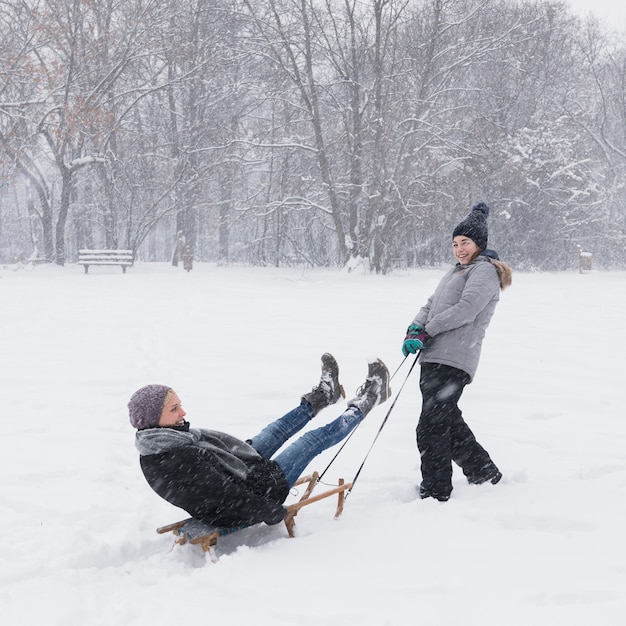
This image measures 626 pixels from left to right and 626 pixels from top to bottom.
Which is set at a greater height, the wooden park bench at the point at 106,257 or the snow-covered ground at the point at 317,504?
the wooden park bench at the point at 106,257

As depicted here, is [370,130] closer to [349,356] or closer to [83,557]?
[349,356]

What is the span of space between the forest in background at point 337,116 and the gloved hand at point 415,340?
46.7 feet

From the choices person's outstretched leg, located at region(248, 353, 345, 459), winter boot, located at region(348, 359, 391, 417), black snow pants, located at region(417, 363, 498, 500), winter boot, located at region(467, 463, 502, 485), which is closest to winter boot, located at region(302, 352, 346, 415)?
person's outstretched leg, located at region(248, 353, 345, 459)

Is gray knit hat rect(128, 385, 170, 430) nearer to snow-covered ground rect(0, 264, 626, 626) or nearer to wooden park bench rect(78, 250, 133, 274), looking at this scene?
snow-covered ground rect(0, 264, 626, 626)

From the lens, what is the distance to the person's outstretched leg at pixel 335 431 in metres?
3.58

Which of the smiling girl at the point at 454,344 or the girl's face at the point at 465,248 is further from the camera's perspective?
the girl's face at the point at 465,248

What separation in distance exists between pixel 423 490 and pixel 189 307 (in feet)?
28.2

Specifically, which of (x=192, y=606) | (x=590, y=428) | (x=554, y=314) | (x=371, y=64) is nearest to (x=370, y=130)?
(x=371, y=64)

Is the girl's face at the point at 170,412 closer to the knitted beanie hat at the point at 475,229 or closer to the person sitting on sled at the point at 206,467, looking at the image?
the person sitting on sled at the point at 206,467

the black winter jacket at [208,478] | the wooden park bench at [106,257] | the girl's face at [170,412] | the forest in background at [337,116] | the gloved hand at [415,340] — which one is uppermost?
the forest in background at [337,116]

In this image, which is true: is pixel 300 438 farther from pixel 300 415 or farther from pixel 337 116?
pixel 337 116

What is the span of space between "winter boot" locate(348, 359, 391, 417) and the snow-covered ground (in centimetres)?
17

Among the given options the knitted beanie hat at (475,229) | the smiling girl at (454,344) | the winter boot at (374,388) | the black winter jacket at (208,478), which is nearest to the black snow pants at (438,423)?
the smiling girl at (454,344)

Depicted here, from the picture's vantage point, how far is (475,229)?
387 centimetres
